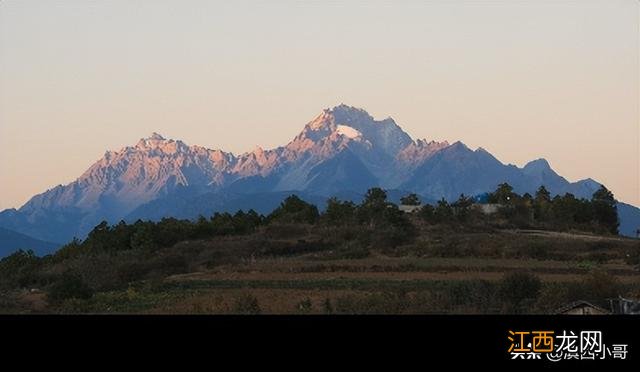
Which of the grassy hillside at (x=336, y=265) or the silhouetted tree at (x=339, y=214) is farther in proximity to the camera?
the silhouetted tree at (x=339, y=214)

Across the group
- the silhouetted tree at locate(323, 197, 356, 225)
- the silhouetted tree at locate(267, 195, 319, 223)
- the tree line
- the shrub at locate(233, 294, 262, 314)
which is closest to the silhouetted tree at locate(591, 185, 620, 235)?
the tree line

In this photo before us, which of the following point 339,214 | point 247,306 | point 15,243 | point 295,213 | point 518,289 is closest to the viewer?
point 518,289

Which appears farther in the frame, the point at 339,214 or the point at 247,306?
the point at 339,214

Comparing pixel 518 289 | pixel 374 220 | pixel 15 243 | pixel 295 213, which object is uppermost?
pixel 295 213

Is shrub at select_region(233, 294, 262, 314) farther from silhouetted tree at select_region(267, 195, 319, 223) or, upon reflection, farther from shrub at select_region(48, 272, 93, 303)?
silhouetted tree at select_region(267, 195, 319, 223)

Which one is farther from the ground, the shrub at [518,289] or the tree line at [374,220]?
the tree line at [374,220]

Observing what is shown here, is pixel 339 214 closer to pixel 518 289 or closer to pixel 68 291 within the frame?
pixel 68 291

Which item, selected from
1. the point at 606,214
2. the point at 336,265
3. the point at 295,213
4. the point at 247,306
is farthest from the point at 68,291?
the point at 606,214

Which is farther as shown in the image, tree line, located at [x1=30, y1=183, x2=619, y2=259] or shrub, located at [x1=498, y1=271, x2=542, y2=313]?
tree line, located at [x1=30, y1=183, x2=619, y2=259]

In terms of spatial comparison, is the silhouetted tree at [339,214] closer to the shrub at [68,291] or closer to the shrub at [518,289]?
the shrub at [68,291]

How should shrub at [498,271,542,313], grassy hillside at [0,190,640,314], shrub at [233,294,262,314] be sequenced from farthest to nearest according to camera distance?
grassy hillside at [0,190,640,314] < shrub at [233,294,262,314] < shrub at [498,271,542,313]

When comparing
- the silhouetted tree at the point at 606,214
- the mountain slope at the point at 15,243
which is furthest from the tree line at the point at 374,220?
the mountain slope at the point at 15,243

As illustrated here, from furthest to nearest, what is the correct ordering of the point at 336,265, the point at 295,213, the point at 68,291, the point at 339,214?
the point at 295,213, the point at 339,214, the point at 336,265, the point at 68,291
